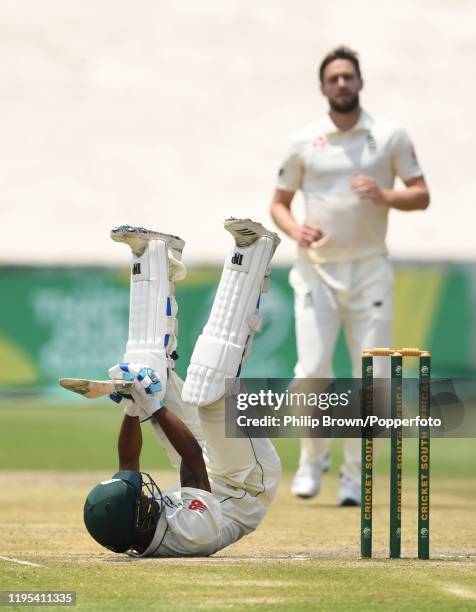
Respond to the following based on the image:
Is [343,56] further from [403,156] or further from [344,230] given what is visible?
[344,230]

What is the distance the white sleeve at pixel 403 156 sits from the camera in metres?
7.62

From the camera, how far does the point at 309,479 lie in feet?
25.1

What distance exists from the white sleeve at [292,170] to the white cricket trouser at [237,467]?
2746 millimetres

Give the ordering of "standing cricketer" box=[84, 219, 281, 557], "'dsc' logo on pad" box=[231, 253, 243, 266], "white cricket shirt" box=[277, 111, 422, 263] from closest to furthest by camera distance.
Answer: "standing cricketer" box=[84, 219, 281, 557]
"'dsc' logo on pad" box=[231, 253, 243, 266]
"white cricket shirt" box=[277, 111, 422, 263]

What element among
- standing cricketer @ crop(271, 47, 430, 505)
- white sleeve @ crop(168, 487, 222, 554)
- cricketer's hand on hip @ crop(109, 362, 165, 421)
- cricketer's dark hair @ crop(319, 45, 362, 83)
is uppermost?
cricketer's dark hair @ crop(319, 45, 362, 83)

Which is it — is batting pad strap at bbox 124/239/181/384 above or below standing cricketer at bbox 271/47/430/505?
below

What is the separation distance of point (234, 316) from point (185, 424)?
1.45ft

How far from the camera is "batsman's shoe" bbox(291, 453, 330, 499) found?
7637 millimetres

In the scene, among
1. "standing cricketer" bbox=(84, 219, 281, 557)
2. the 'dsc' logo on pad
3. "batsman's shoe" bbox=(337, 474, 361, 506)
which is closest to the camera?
"standing cricketer" bbox=(84, 219, 281, 557)

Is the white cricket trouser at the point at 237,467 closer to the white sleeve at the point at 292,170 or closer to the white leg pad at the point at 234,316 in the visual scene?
the white leg pad at the point at 234,316

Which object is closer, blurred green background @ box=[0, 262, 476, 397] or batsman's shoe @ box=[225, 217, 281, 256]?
batsman's shoe @ box=[225, 217, 281, 256]

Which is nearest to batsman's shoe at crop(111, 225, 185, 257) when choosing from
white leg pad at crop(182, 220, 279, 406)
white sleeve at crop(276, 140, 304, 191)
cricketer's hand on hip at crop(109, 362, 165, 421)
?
white leg pad at crop(182, 220, 279, 406)

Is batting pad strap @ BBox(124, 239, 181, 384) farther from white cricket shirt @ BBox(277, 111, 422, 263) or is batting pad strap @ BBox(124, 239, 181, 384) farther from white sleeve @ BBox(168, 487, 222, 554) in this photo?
white cricket shirt @ BBox(277, 111, 422, 263)

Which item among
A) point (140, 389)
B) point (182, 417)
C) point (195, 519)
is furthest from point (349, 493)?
point (140, 389)
